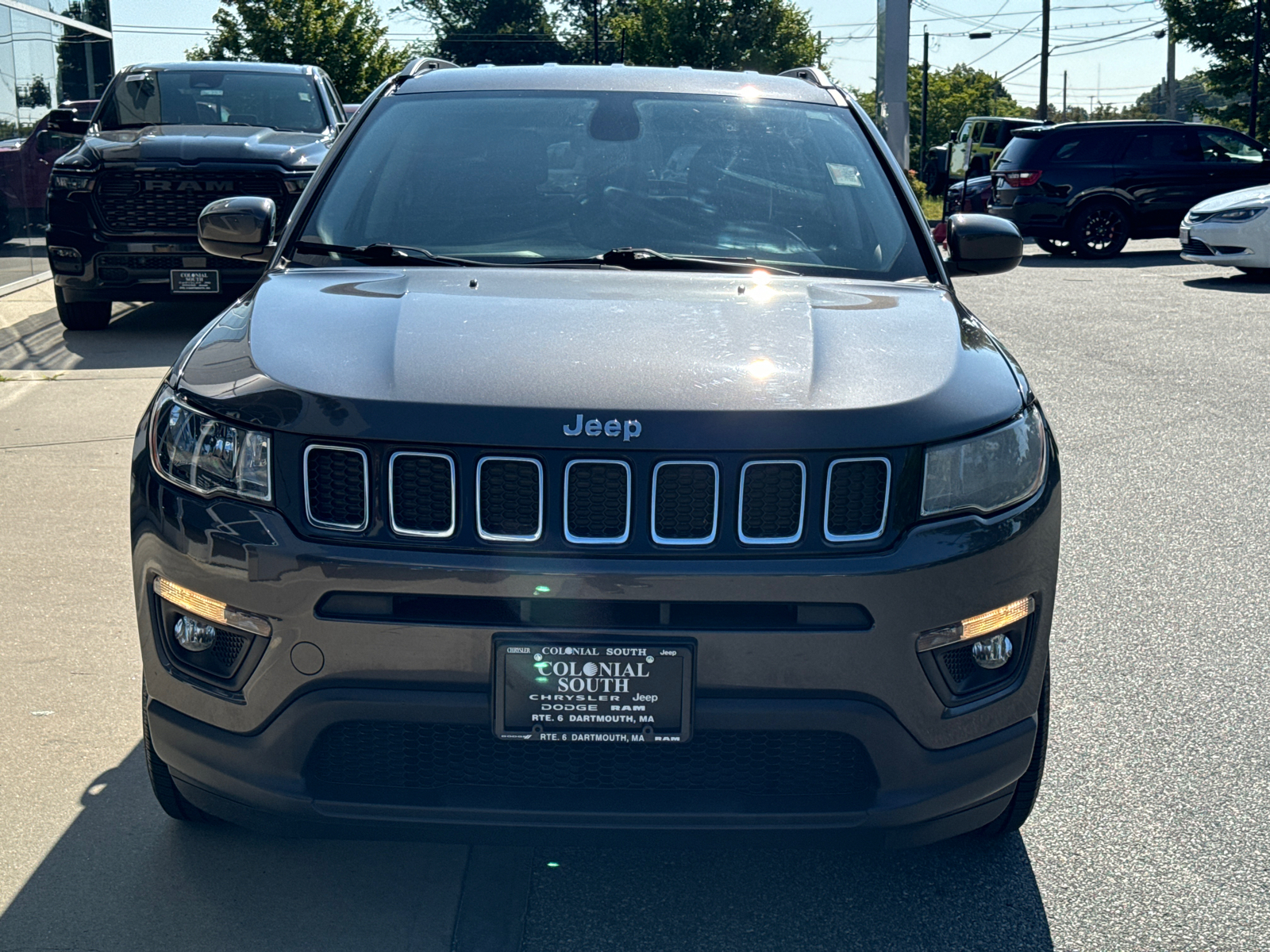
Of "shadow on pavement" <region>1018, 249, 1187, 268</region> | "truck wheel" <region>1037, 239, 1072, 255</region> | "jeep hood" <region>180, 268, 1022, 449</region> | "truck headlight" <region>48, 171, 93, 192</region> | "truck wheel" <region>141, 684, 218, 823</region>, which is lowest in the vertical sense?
"shadow on pavement" <region>1018, 249, 1187, 268</region>

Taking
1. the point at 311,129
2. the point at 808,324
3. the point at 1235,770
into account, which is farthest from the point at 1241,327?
the point at 808,324

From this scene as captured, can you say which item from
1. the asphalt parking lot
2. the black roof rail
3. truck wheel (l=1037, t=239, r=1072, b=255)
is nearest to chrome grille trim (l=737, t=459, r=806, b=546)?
the asphalt parking lot

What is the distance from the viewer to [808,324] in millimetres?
2904

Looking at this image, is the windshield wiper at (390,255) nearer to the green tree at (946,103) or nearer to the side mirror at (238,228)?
the side mirror at (238,228)

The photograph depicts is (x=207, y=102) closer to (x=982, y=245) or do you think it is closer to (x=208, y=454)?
(x=982, y=245)

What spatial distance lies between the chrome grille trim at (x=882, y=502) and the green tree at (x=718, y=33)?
5391 centimetres

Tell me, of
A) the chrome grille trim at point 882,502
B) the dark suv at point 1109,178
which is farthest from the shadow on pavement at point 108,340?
the dark suv at point 1109,178

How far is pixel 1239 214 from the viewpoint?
51.5ft

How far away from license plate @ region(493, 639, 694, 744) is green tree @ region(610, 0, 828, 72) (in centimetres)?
5410

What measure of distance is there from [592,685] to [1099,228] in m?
19.0

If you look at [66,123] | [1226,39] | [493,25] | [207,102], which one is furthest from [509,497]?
[493,25]

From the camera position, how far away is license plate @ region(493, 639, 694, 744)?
7.91 ft

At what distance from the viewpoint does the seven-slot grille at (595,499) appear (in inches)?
A: 96.1

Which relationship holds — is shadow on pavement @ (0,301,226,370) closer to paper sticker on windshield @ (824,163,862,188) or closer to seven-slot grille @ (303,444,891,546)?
paper sticker on windshield @ (824,163,862,188)
